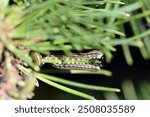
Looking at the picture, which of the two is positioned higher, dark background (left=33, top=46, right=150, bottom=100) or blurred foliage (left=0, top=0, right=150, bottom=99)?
blurred foliage (left=0, top=0, right=150, bottom=99)

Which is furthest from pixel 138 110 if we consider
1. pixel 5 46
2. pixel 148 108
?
pixel 5 46

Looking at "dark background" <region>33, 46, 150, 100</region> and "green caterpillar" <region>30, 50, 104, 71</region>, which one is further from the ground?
"green caterpillar" <region>30, 50, 104, 71</region>

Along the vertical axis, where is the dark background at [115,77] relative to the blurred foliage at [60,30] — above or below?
below

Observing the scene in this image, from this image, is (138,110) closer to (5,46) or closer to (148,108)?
(148,108)

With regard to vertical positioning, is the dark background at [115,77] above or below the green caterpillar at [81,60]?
below
